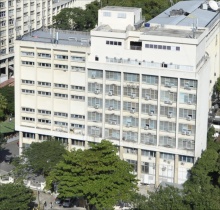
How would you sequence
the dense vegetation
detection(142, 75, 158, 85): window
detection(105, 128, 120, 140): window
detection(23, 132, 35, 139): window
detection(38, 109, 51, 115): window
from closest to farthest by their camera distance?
detection(142, 75, 158, 85): window
detection(105, 128, 120, 140): window
detection(38, 109, 51, 115): window
detection(23, 132, 35, 139): window
the dense vegetation

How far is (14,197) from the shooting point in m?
78.9

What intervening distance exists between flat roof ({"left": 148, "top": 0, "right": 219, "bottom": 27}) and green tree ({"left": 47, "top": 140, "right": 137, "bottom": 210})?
28962mm

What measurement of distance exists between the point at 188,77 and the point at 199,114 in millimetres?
5246

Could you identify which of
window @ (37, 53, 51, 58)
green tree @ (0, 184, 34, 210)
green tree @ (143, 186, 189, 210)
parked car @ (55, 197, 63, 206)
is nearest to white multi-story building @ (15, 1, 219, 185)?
window @ (37, 53, 51, 58)

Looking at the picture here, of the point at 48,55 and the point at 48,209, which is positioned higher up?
the point at 48,55

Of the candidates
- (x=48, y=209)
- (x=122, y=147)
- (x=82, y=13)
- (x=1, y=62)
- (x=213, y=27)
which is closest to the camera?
(x=48, y=209)

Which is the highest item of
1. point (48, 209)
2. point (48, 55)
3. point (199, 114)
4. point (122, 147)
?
point (48, 55)

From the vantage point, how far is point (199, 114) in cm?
Result: 8788

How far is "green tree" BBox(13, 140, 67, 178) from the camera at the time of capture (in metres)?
89.1

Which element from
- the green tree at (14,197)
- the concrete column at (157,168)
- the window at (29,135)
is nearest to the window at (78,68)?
the window at (29,135)

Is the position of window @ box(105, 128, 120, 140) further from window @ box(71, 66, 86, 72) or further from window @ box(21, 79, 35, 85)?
window @ box(21, 79, 35, 85)

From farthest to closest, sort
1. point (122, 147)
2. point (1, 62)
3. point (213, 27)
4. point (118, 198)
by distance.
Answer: point (1, 62) → point (213, 27) → point (122, 147) → point (118, 198)

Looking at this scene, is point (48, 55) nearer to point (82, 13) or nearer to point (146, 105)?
point (146, 105)

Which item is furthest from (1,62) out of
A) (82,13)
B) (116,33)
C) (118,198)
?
(118,198)
